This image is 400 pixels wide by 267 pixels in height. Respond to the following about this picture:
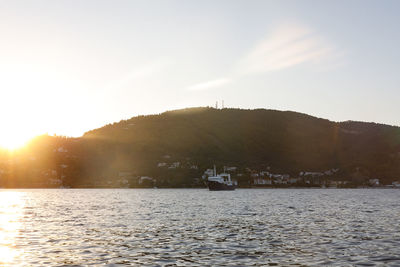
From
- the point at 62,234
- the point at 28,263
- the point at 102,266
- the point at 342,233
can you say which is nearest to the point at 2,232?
the point at 62,234

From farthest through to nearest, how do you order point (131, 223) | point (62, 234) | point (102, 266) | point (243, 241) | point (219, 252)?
point (131, 223) → point (62, 234) → point (243, 241) → point (219, 252) → point (102, 266)

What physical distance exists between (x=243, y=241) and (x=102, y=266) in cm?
1643

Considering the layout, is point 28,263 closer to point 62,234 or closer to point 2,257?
point 2,257

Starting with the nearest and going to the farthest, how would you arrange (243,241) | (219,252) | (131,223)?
(219,252)
(243,241)
(131,223)

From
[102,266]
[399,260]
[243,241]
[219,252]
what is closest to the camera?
[102,266]

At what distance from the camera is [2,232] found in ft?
167

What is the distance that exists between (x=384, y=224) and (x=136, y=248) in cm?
3705

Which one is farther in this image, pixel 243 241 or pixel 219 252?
pixel 243 241

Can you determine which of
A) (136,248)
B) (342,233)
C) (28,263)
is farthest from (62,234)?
(342,233)

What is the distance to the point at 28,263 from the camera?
32.0 m

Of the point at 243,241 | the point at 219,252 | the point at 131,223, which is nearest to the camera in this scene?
the point at 219,252

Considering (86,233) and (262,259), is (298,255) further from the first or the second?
→ (86,233)

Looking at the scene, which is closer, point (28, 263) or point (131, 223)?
point (28, 263)

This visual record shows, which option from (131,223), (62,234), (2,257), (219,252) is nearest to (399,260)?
(219,252)
